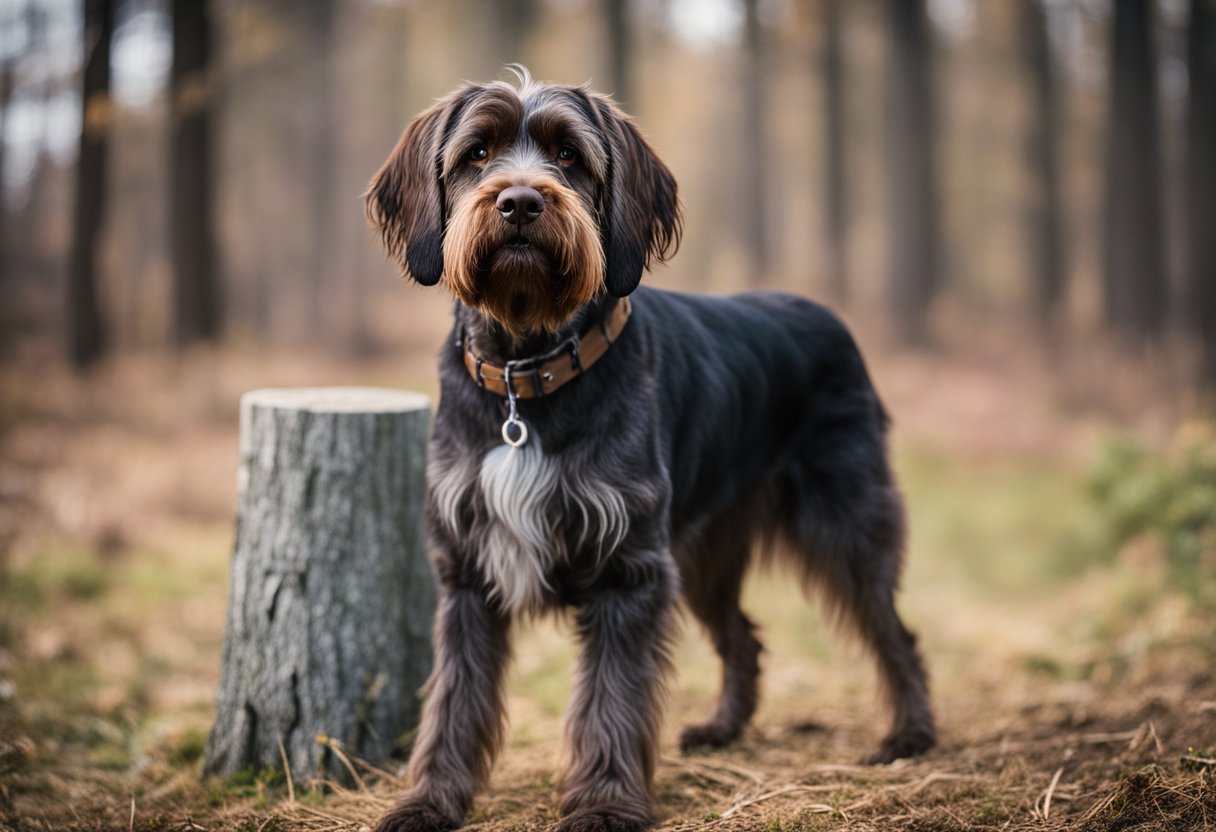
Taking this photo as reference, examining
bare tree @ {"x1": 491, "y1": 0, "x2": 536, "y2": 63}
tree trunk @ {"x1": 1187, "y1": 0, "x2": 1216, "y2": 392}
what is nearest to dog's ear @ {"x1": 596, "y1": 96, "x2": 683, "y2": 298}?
tree trunk @ {"x1": 1187, "y1": 0, "x2": 1216, "y2": 392}

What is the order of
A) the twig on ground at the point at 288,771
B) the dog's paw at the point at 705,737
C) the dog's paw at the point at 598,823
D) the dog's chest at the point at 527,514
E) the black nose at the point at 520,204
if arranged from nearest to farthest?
the black nose at the point at 520,204 < the dog's paw at the point at 598,823 < the dog's chest at the point at 527,514 < the twig on ground at the point at 288,771 < the dog's paw at the point at 705,737

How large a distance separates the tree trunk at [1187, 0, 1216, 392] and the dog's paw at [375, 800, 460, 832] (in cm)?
1165

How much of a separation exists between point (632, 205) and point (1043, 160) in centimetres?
1974

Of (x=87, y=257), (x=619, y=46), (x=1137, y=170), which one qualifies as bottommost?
(x=87, y=257)

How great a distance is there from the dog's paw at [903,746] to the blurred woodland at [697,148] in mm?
2606

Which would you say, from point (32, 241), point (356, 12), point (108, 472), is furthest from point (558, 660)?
point (32, 241)

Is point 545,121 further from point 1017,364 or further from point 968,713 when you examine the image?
point 1017,364

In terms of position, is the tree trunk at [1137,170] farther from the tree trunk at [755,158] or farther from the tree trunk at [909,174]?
the tree trunk at [755,158]

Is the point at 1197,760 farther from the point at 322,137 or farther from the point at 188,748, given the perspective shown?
the point at 322,137

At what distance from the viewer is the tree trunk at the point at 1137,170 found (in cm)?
1170

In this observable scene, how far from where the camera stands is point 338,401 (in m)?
3.72

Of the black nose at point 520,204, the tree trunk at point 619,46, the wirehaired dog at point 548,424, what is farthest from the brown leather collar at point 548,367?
the tree trunk at point 619,46

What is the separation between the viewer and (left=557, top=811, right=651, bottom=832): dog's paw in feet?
A: 9.46

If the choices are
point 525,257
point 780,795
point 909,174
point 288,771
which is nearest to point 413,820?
point 288,771
